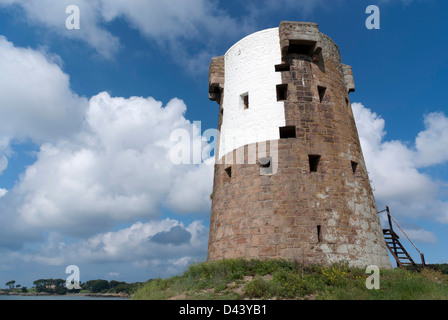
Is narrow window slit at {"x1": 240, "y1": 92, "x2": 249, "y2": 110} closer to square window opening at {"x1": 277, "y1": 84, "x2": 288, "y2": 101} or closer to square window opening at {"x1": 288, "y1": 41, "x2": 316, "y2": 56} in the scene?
square window opening at {"x1": 277, "y1": 84, "x2": 288, "y2": 101}

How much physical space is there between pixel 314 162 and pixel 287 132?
1745mm

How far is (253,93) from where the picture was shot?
15320 millimetres

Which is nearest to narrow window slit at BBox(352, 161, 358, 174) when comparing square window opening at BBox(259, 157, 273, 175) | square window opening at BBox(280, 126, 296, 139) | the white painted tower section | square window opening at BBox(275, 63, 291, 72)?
square window opening at BBox(280, 126, 296, 139)

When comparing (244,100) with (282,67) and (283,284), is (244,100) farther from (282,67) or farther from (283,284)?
(283,284)

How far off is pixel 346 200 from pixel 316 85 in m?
5.24

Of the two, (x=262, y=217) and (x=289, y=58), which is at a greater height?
(x=289, y=58)

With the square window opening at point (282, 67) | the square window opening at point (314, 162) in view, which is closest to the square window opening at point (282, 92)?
the square window opening at point (282, 67)

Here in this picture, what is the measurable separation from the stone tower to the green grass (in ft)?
3.13

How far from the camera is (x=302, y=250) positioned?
39.8ft

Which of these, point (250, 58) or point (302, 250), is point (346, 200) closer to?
point (302, 250)

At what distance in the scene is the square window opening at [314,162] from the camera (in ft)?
45.4

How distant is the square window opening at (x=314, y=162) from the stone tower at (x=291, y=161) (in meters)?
0.05
